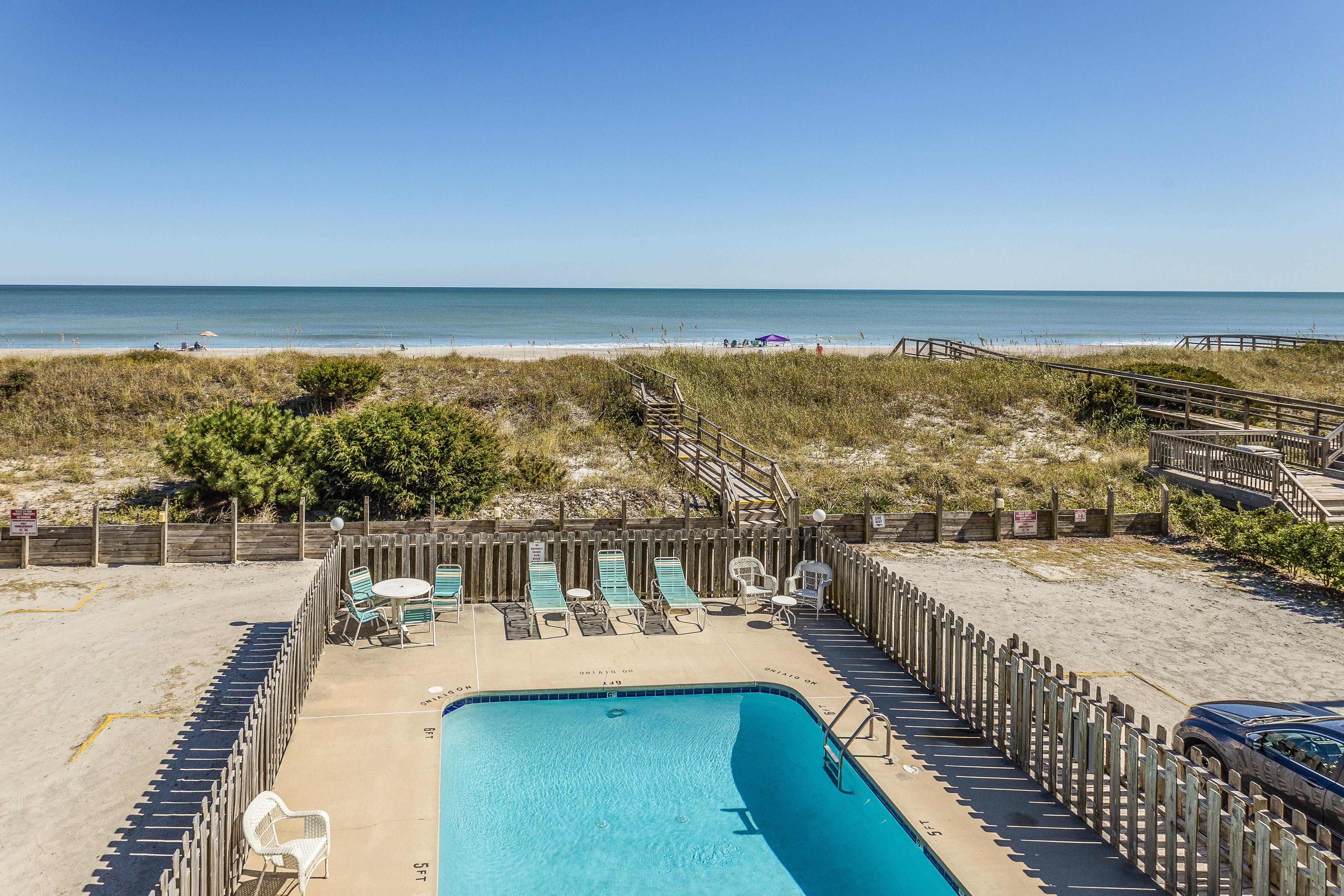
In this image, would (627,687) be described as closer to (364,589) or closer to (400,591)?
(400,591)

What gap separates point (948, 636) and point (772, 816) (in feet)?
10.1

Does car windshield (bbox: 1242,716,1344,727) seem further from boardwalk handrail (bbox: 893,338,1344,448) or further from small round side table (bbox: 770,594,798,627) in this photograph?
boardwalk handrail (bbox: 893,338,1344,448)

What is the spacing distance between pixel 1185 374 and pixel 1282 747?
32.9m

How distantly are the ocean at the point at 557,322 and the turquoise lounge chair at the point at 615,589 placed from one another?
47.3 metres

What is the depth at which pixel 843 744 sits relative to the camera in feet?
28.7

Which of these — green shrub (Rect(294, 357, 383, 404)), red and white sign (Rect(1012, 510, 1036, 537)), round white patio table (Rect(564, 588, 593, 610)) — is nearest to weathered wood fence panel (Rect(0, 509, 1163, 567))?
red and white sign (Rect(1012, 510, 1036, 537))

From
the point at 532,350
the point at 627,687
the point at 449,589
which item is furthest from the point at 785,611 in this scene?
the point at 532,350

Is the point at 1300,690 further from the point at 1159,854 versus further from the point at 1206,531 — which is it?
the point at 1206,531

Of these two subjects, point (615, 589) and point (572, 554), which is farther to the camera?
point (572, 554)

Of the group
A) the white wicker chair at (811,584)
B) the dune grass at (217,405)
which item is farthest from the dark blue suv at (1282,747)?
the dune grass at (217,405)

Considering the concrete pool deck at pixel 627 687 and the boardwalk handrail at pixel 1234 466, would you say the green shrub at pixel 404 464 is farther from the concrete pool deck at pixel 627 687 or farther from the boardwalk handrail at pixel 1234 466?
the boardwalk handrail at pixel 1234 466

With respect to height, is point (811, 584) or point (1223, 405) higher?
point (1223, 405)

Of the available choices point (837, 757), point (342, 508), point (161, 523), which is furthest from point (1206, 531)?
point (161, 523)

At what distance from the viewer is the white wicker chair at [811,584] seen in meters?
12.9
